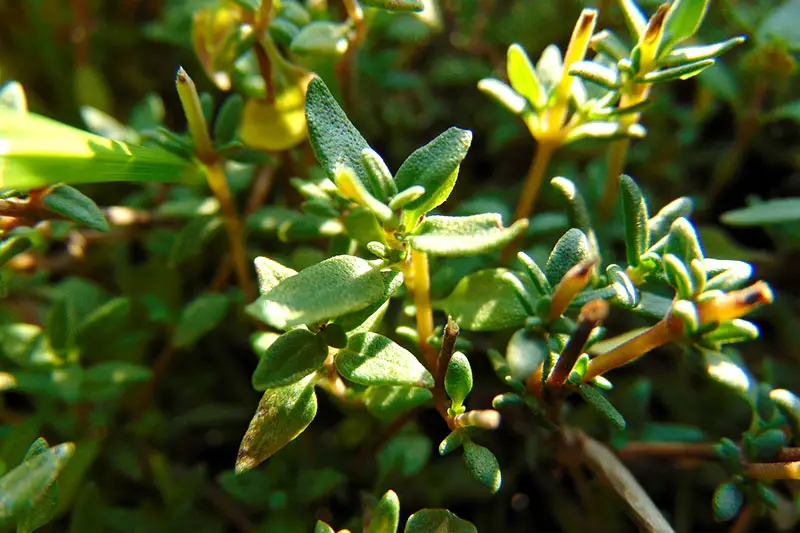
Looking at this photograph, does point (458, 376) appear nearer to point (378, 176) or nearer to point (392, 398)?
point (392, 398)

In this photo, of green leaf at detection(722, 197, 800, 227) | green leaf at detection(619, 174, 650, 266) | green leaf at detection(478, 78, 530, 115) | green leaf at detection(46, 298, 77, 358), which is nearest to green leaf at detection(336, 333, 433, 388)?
green leaf at detection(619, 174, 650, 266)

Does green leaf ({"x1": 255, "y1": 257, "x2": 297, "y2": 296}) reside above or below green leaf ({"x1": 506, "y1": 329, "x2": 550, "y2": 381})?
above

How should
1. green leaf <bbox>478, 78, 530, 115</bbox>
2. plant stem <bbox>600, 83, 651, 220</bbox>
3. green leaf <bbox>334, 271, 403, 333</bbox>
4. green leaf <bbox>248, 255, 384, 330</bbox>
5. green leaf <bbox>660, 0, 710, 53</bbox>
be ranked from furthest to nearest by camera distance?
1. plant stem <bbox>600, 83, 651, 220</bbox>
2. green leaf <bbox>478, 78, 530, 115</bbox>
3. green leaf <bbox>660, 0, 710, 53</bbox>
4. green leaf <bbox>334, 271, 403, 333</bbox>
5. green leaf <bbox>248, 255, 384, 330</bbox>

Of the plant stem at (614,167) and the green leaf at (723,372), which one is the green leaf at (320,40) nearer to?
the plant stem at (614,167)

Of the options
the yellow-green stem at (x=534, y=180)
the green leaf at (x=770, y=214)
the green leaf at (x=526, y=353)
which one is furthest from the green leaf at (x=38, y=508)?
the green leaf at (x=770, y=214)

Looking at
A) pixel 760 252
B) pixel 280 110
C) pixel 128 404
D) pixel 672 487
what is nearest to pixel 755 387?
pixel 672 487

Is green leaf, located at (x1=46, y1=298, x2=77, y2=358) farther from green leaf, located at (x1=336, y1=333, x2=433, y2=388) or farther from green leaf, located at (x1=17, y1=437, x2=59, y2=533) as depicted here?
green leaf, located at (x1=336, y1=333, x2=433, y2=388)

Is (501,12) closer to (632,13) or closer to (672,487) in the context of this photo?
(632,13)

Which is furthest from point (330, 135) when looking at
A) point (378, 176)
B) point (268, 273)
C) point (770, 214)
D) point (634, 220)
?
point (770, 214)
